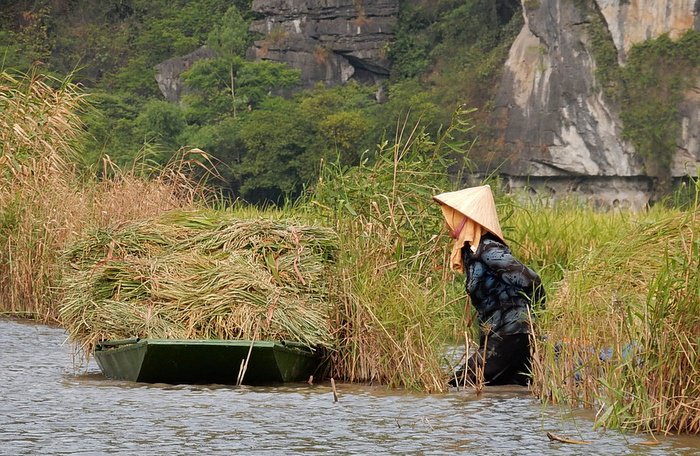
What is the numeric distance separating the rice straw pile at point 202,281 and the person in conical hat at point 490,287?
2.80 feet

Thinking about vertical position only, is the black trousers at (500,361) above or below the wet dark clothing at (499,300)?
below

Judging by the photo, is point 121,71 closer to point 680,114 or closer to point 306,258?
point 680,114

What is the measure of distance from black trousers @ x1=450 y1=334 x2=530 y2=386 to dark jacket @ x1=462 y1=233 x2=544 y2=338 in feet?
0.18

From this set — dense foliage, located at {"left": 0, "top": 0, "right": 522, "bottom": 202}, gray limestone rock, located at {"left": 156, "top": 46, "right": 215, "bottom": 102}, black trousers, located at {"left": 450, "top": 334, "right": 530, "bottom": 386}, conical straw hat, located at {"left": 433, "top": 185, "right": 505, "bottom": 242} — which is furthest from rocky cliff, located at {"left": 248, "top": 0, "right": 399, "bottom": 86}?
black trousers, located at {"left": 450, "top": 334, "right": 530, "bottom": 386}

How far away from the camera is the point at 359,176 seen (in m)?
8.80

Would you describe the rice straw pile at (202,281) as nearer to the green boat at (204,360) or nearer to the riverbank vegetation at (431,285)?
the riverbank vegetation at (431,285)

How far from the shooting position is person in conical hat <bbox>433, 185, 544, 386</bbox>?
776 cm

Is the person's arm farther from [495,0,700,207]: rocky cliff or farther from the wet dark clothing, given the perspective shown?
[495,0,700,207]: rocky cliff

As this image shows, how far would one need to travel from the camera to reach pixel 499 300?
25.6ft

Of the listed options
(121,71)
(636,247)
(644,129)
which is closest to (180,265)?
(636,247)

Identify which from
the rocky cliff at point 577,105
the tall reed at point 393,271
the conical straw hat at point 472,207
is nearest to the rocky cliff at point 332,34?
the rocky cliff at point 577,105

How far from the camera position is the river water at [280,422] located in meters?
5.98

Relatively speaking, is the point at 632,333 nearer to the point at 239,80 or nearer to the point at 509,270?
the point at 509,270

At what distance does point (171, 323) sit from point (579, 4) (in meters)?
37.8
